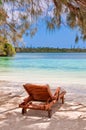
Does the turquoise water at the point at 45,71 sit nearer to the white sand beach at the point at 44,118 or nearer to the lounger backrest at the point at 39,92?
the white sand beach at the point at 44,118

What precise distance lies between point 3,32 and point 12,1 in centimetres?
236

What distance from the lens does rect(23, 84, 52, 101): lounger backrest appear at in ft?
16.3

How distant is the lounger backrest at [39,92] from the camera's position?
496cm

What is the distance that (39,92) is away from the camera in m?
5.06

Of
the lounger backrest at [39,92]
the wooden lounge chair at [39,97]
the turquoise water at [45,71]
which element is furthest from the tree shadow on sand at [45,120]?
the turquoise water at [45,71]

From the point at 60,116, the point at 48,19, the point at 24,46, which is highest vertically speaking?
the point at 48,19

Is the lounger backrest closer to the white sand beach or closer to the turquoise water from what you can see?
the white sand beach

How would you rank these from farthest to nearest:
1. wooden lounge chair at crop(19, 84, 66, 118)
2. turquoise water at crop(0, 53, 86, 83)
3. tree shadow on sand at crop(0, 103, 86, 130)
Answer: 1. turquoise water at crop(0, 53, 86, 83)
2. wooden lounge chair at crop(19, 84, 66, 118)
3. tree shadow on sand at crop(0, 103, 86, 130)

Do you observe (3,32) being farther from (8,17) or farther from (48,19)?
(48,19)

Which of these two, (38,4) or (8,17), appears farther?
(8,17)

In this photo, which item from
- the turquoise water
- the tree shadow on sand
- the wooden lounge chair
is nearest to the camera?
the tree shadow on sand

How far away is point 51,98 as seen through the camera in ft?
16.9

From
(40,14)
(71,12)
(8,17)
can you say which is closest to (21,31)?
(8,17)

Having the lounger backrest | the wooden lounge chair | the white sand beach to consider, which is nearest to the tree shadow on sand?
the white sand beach
